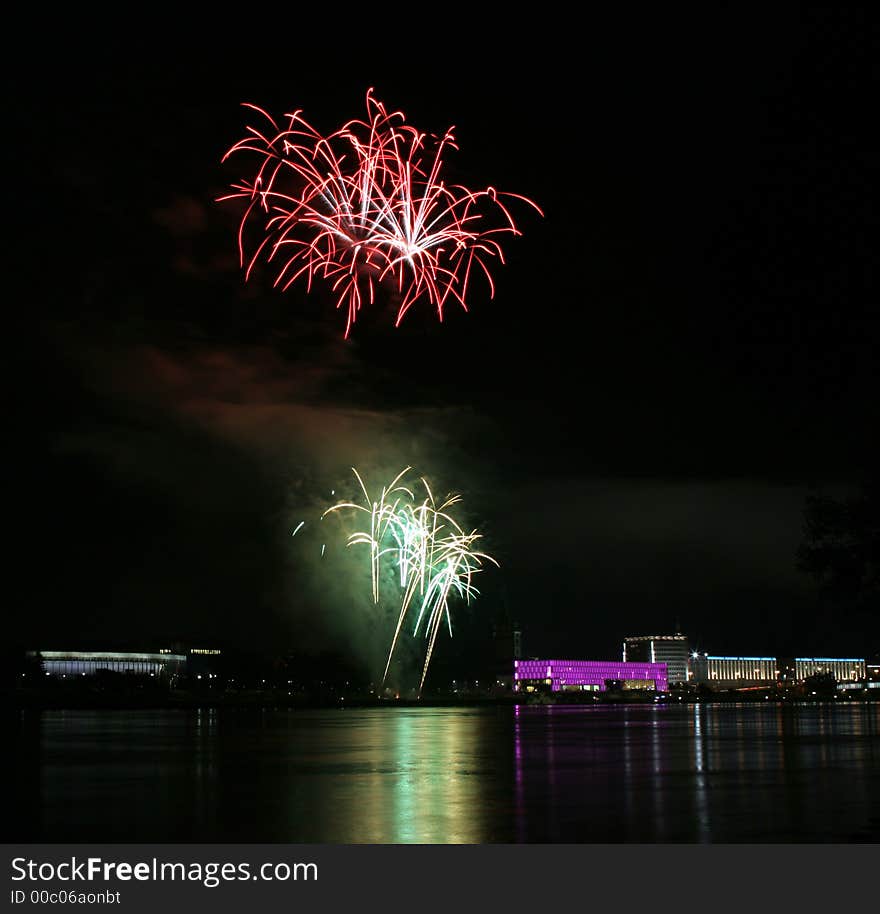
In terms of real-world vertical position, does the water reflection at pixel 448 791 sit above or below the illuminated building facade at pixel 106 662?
above

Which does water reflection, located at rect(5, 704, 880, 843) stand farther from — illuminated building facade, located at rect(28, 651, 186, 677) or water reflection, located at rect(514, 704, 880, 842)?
illuminated building facade, located at rect(28, 651, 186, 677)

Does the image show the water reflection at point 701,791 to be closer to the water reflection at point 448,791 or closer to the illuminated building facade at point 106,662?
the water reflection at point 448,791

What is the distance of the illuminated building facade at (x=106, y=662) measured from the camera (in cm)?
17888

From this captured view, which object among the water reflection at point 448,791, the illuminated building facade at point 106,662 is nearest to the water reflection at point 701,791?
the water reflection at point 448,791

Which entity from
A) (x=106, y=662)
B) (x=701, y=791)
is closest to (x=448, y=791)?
(x=701, y=791)

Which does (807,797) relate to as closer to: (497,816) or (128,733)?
(497,816)

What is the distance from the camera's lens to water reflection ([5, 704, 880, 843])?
1298 centimetres

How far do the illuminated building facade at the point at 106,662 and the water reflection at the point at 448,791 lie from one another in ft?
500

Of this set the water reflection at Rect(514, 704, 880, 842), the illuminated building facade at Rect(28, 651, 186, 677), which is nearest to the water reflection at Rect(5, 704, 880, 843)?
the water reflection at Rect(514, 704, 880, 842)

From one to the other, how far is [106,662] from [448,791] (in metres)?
182

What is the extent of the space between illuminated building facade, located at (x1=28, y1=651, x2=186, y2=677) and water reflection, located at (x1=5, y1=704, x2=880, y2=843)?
A: 15240 cm
